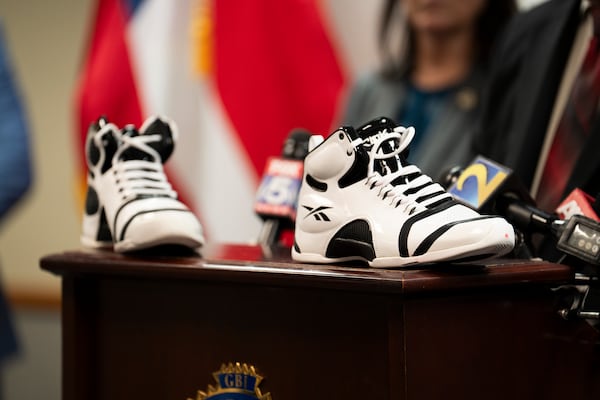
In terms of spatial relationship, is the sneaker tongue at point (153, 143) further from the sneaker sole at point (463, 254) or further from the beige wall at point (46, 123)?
→ the beige wall at point (46, 123)

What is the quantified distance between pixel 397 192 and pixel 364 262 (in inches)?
4.0

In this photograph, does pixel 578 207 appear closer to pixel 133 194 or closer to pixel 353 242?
pixel 353 242

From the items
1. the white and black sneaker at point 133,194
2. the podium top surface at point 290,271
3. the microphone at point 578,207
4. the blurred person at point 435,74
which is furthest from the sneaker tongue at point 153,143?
the blurred person at point 435,74

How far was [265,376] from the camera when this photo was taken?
37.3 inches

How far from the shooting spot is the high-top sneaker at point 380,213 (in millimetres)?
833

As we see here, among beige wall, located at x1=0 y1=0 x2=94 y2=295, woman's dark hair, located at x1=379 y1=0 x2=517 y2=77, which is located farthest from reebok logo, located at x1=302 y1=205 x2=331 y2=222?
beige wall, located at x1=0 y1=0 x2=94 y2=295

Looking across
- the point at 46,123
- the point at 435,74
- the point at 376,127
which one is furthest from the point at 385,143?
the point at 46,123

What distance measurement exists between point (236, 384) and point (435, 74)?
1137 millimetres

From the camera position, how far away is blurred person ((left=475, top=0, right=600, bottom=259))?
1241 millimetres

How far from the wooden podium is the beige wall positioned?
2.73 meters

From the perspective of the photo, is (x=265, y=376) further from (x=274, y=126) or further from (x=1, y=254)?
(x=1, y=254)

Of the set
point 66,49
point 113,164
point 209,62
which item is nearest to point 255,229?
point 209,62

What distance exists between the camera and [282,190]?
4.20ft

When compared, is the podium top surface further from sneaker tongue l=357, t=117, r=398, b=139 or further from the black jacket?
the black jacket
